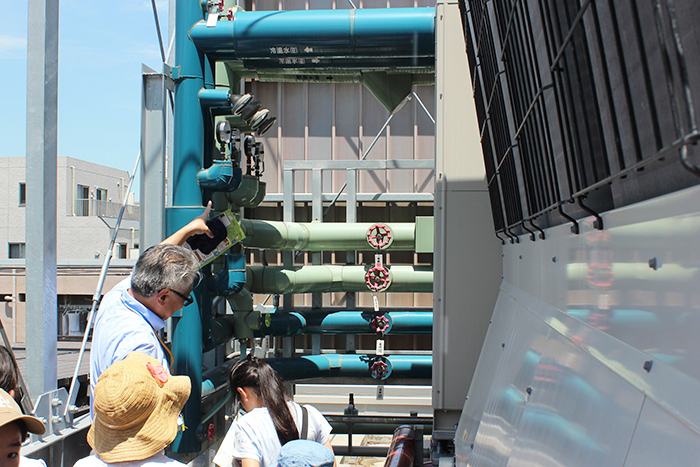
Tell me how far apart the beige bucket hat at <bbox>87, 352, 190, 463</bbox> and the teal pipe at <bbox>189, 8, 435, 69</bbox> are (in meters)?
3.39

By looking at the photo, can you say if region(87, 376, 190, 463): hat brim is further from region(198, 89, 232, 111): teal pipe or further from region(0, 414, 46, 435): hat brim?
region(198, 89, 232, 111): teal pipe

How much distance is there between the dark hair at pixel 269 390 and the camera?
7.24 feet

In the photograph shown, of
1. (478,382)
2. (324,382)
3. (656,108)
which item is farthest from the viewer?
(324,382)

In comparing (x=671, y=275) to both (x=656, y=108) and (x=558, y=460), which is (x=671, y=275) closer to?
(x=656, y=108)

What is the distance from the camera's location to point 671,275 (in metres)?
0.81

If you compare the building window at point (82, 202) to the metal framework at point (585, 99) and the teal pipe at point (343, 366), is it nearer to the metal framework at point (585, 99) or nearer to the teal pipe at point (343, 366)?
the teal pipe at point (343, 366)

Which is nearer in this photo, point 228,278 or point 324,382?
point 228,278

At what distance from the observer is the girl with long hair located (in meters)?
2.17

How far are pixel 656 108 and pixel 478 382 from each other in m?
2.01

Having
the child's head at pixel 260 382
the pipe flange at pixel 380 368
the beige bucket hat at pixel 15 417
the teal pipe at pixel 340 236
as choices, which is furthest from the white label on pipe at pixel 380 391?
the beige bucket hat at pixel 15 417

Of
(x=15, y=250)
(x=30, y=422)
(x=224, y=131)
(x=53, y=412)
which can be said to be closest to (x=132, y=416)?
(x=30, y=422)

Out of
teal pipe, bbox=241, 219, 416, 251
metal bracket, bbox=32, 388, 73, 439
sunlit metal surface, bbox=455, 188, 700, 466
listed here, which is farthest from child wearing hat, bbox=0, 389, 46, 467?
teal pipe, bbox=241, 219, 416, 251

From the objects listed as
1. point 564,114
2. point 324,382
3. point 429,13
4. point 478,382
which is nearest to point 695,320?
point 564,114

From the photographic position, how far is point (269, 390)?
7.46 feet
